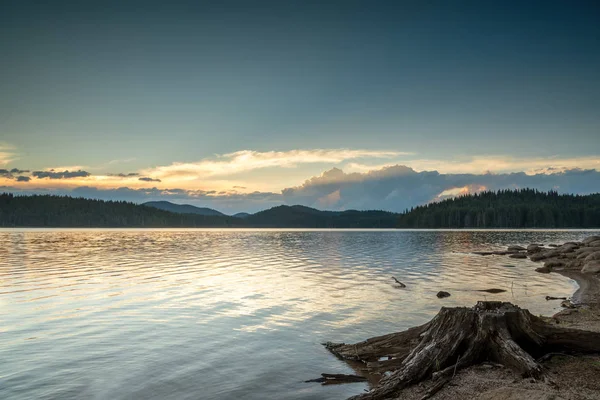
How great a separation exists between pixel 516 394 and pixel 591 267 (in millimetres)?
37143

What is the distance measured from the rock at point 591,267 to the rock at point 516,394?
35.7m

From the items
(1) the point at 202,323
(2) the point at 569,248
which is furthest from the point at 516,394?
(2) the point at 569,248

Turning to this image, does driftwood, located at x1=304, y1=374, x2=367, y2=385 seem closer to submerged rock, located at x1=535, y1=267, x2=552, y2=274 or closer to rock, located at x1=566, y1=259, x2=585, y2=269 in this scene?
submerged rock, located at x1=535, y1=267, x2=552, y2=274

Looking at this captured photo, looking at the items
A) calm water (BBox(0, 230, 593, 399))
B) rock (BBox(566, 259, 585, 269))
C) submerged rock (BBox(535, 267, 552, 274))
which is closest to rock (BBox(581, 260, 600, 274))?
rock (BBox(566, 259, 585, 269))

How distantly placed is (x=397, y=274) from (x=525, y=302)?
15049 millimetres

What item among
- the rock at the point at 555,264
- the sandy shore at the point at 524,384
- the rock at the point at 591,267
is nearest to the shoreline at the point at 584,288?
the rock at the point at 591,267

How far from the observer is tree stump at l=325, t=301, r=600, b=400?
35.0 feet

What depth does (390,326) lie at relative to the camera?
19531mm

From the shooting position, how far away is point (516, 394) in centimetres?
913

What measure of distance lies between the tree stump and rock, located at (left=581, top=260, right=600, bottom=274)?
32010 mm

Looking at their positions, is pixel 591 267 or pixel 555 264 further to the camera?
pixel 555 264

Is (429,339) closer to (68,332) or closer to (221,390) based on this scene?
(221,390)

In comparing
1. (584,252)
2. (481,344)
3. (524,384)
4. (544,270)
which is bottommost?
(544,270)

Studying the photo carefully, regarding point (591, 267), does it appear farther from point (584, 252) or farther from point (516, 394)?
point (516, 394)
